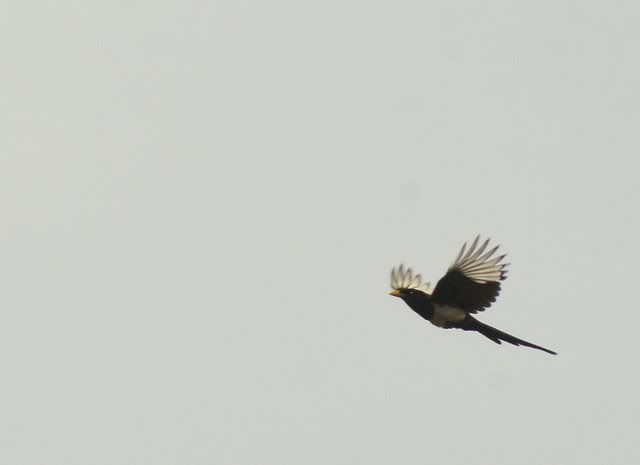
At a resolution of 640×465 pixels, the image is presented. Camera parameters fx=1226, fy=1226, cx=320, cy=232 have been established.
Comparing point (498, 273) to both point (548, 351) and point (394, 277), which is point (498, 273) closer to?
point (548, 351)

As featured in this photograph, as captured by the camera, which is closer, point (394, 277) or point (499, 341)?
point (499, 341)

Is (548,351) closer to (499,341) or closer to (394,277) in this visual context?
(499,341)

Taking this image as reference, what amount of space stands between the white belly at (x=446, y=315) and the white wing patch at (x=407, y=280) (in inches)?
64.6

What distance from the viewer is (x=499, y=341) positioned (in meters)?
18.6

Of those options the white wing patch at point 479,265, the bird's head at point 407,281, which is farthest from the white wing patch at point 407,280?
the white wing patch at point 479,265

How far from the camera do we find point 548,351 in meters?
17.8

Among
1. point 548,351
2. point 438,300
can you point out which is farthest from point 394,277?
point 548,351

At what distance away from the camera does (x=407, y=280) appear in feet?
67.6

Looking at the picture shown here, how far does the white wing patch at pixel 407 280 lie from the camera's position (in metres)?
20.5

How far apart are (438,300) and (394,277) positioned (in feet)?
6.53

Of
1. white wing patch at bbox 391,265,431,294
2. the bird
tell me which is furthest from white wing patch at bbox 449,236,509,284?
white wing patch at bbox 391,265,431,294

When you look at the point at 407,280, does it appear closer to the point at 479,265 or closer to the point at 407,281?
the point at 407,281

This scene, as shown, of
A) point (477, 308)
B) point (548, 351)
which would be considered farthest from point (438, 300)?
point (548, 351)

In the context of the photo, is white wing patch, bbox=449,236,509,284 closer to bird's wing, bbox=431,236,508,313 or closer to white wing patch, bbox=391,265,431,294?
bird's wing, bbox=431,236,508,313
